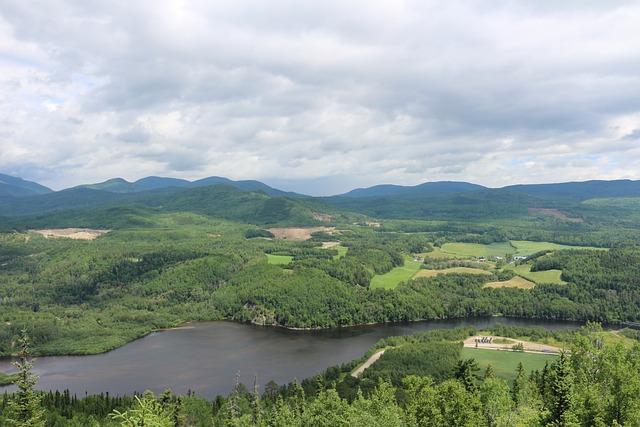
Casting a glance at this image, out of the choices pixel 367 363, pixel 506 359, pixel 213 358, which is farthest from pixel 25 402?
pixel 506 359

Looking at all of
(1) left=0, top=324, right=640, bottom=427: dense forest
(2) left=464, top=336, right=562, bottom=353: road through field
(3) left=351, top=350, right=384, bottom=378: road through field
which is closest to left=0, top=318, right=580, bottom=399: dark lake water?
(3) left=351, top=350, right=384, bottom=378: road through field

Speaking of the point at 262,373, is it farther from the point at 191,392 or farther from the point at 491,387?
the point at 491,387

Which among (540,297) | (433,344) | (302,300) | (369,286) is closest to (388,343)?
(433,344)

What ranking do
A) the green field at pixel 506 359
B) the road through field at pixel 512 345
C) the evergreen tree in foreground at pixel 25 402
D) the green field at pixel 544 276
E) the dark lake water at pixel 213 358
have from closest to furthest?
the evergreen tree in foreground at pixel 25 402, the green field at pixel 506 359, the dark lake water at pixel 213 358, the road through field at pixel 512 345, the green field at pixel 544 276

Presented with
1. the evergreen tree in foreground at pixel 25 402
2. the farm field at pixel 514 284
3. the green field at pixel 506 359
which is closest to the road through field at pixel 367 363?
the green field at pixel 506 359

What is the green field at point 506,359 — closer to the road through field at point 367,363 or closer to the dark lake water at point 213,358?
the road through field at point 367,363

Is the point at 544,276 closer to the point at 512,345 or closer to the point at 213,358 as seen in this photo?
the point at 512,345
